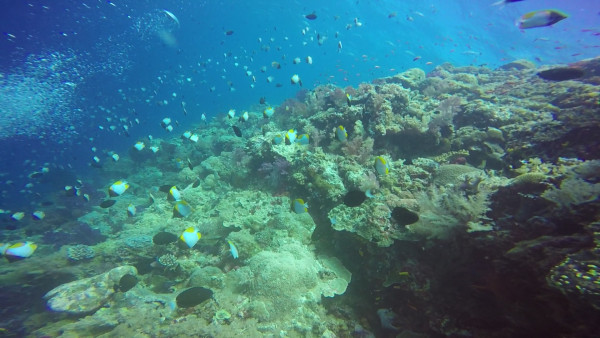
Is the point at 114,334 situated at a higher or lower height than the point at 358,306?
lower

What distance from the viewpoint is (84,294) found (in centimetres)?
573

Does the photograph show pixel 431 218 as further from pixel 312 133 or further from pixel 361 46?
pixel 361 46

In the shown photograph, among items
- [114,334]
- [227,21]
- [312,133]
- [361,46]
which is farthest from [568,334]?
[361,46]

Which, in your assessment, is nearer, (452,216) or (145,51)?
Answer: (452,216)

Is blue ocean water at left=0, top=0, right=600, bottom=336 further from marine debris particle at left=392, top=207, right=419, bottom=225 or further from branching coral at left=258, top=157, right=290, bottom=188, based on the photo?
marine debris particle at left=392, top=207, right=419, bottom=225

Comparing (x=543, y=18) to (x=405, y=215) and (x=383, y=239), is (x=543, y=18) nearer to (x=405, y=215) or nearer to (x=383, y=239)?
(x=405, y=215)

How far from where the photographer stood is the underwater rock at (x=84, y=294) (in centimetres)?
552

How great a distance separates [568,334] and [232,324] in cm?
476

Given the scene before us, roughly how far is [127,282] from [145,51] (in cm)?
8490

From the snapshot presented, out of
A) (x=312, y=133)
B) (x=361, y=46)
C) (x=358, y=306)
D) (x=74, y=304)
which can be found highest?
(x=361, y=46)

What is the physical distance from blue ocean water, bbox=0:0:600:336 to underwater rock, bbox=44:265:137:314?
5086 mm

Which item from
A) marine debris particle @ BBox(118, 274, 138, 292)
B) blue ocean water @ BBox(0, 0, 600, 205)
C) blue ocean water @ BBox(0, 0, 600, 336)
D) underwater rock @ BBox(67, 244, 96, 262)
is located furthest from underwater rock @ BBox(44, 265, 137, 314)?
blue ocean water @ BBox(0, 0, 600, 205)

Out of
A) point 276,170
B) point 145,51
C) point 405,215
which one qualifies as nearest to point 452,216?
point 405,215

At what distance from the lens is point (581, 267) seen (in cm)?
235
